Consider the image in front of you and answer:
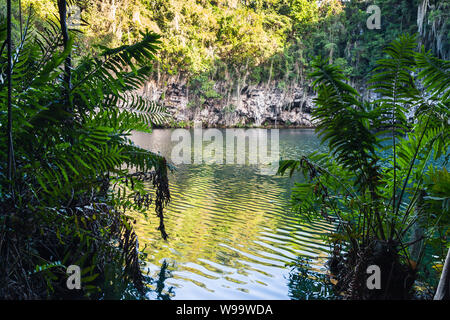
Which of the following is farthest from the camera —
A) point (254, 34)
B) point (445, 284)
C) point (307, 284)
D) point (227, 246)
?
point (254, 34)

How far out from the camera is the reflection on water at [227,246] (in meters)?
2.77

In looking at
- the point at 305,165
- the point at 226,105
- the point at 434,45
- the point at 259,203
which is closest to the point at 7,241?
the point at 305,165

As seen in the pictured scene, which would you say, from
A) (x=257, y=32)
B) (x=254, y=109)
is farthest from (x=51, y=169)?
(x=257, y=32)

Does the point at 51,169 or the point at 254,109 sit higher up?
the point at 254,109

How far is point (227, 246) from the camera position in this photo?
3.84 m

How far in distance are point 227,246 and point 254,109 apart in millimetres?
34461

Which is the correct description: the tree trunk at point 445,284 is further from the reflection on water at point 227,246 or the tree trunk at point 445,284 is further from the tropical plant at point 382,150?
the reflection on water at point 227,246

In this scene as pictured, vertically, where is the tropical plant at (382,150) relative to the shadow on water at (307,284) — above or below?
above

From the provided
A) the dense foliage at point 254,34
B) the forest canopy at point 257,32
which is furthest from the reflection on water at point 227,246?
the dense foliage at point 254,34

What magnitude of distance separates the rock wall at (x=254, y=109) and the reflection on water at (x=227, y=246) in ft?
99.3

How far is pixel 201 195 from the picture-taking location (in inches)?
267

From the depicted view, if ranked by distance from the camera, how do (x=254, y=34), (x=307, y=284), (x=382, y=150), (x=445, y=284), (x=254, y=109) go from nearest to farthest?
(x=445, y=284), (x=382, y=150), (x=307, y=284), (x=254, y=34), (x=254, y=109)

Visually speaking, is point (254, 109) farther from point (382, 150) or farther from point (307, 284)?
point (382, 150)
